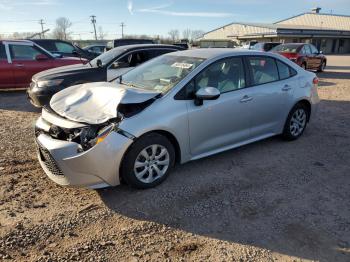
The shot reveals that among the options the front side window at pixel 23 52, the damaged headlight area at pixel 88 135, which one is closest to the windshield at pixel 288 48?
the front side window at pixel 23 52

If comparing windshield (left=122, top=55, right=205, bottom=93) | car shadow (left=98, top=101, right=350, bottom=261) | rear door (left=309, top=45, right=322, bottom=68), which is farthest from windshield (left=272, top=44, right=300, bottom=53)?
windshield (left=122, top=55, right=205, bottom=93)

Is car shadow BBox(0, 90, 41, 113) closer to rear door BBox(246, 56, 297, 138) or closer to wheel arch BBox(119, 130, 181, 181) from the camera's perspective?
wheel arch BBox(119, 130, 181, 181)

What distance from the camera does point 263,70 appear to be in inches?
202

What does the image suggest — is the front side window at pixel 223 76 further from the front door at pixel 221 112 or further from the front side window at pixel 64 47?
the front side window at pixel 64 47

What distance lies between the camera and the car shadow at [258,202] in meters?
3.10

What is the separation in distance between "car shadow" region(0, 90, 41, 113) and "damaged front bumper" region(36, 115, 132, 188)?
197 inches

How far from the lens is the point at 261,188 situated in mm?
4059

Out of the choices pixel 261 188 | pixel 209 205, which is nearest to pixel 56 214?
pixel 209 205

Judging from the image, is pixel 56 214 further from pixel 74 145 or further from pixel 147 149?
pixel 147 149

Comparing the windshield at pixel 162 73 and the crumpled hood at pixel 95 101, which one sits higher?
the windshield at pixel 162 73

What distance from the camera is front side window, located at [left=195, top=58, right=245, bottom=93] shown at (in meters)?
4.30

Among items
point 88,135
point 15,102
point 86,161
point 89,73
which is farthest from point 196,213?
point 15,102

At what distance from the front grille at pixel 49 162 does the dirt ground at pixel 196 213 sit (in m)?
0.35

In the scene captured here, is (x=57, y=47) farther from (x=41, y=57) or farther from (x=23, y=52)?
(x=41, y=57)
